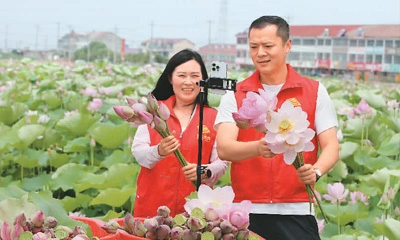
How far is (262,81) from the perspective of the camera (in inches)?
63.7

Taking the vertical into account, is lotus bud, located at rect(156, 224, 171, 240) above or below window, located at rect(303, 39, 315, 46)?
below

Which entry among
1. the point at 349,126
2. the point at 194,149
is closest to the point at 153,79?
the point at 349,126

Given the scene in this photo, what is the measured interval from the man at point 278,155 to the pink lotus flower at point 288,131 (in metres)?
0.48

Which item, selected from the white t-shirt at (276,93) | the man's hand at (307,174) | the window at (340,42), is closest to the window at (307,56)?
the window at (340,42)

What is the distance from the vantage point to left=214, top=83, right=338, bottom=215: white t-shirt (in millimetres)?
1562

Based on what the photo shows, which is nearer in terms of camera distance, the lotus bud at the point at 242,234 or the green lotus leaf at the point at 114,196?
the lotus bud at the point at 242,234

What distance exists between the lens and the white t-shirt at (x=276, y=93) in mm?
1562

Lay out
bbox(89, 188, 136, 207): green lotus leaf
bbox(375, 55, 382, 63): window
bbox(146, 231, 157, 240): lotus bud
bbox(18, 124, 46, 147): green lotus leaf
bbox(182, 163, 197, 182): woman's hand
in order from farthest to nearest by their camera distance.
Answer: bbox(375, 55, 382, 63): window < bbox(18, 124, 46, 147): green lotus leaf < bbox(89, 188, 136, 207): green lotus leaf < bbox(182, 163, 197, 182): woman's hand < bbox(146, 231, 157, 240): lotus bud

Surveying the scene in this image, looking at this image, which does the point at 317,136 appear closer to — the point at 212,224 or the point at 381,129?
the point at 212,224

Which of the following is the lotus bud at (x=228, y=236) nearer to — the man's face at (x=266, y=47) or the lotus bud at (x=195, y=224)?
the lotus bud at (x=195, y=224)

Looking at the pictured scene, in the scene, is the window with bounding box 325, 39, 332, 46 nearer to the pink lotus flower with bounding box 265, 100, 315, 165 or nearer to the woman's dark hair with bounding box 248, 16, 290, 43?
the woman's dark hair with bounding box 248, 16, 290, 43

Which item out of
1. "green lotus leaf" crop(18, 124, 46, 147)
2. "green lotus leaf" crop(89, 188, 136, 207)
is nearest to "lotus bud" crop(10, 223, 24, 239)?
"green lotus leaf" crop(89, 188, 136, 207)

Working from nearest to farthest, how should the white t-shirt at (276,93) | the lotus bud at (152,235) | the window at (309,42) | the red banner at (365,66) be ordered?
the lotus bud at (152,235) < the white t-shirt at (276,93) < the red banner at (365,66) < the window at (309,42)

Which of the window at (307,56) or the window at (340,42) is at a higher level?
the window at (340,42)
